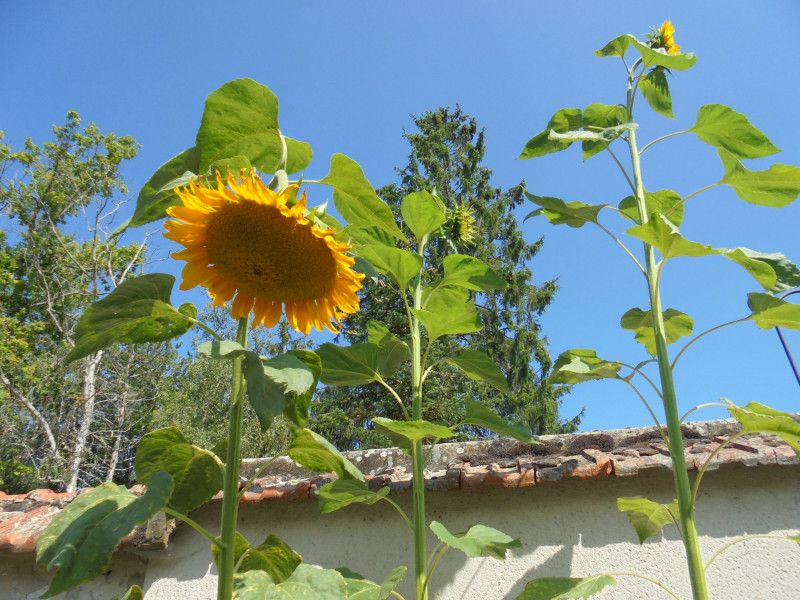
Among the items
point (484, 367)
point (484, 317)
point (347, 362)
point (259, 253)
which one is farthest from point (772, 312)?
point (484, 317)

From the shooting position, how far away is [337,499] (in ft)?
5.73

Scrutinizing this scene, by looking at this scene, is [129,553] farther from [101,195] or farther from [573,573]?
[101,195]

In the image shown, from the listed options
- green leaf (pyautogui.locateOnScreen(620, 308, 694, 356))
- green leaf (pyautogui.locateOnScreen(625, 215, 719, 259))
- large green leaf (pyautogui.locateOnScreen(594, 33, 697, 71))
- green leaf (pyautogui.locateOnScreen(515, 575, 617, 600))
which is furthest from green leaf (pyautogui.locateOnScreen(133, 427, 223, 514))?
large green leaf (pyautogui.locateOnScreen(594, 33, 697, 71))

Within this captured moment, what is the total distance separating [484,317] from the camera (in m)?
16.2

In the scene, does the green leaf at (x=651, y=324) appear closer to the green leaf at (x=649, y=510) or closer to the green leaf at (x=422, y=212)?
the green leaf at (x=649, y=510)

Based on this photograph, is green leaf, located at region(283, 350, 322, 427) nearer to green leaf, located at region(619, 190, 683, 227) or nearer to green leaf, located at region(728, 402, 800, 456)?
green leaf, located at region(728, 402, 800, 456)

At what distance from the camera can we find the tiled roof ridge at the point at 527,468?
7.66ft

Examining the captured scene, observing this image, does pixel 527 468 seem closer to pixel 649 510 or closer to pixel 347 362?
pixel 649 510

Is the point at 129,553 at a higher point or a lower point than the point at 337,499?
lower

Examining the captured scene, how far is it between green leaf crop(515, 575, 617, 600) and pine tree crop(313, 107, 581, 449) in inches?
403

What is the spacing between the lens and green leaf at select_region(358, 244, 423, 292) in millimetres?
1882

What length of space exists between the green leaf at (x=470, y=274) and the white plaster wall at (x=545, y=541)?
3.59 feet

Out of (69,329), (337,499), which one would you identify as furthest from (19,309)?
(337,499)

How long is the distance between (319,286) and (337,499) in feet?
2.88
